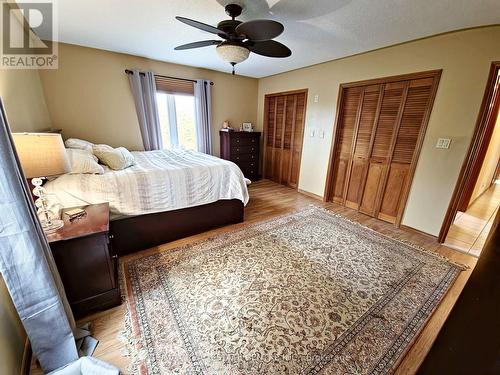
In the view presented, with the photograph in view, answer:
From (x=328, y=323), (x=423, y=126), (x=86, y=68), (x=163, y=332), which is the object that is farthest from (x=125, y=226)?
(x=423, y=126)

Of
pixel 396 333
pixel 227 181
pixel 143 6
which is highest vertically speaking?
pixel 143 6

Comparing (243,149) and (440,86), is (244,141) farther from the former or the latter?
(440,86)

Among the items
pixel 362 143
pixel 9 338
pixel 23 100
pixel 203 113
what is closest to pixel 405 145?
pixel 362 143

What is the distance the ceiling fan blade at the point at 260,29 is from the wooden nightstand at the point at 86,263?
1.75 metres

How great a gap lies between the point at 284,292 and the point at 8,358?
1611mm

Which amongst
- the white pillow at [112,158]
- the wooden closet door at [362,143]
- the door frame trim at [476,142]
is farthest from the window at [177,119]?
the door frame trim at [476,142]

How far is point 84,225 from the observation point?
1.45m

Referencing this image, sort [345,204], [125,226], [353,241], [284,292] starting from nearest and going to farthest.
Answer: [284,292], [125,226], [353,241], [345,204]

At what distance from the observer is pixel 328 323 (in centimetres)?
148

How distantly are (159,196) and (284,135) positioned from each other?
10.4 feet

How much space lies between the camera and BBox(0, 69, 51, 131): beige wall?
175 cm

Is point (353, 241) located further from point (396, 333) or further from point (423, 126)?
point (423, 126)

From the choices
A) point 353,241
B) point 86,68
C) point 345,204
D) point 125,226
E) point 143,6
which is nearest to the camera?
point 143,6

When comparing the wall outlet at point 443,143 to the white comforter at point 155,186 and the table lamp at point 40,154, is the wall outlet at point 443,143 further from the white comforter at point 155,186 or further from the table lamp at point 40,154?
the table lamp at point 40,154
